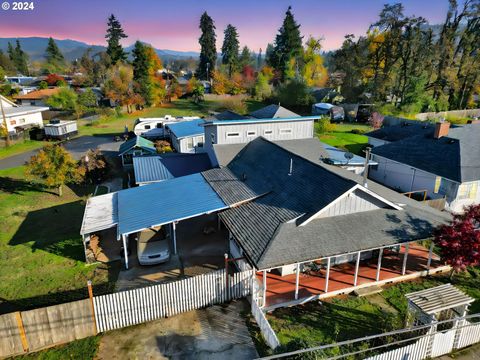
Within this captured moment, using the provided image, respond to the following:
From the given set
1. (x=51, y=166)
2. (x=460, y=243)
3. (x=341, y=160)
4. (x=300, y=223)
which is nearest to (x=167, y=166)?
(x=51, y=166)

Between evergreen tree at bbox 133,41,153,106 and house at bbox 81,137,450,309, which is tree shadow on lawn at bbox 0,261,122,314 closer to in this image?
house at bbox 81,137,450,309

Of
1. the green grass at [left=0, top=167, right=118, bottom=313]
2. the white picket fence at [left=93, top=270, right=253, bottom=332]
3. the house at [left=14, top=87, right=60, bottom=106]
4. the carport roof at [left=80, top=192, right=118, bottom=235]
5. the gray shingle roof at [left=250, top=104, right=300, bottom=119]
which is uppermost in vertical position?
the gray shingle roof at [left=250, top=104, right=300, bottom=119]

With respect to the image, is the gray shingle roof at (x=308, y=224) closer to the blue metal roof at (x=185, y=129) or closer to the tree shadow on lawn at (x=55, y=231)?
the tree shadow on lawn at (x=55, y=231)

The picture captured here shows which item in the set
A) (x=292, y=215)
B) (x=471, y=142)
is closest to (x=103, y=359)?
(x=292, y=215)

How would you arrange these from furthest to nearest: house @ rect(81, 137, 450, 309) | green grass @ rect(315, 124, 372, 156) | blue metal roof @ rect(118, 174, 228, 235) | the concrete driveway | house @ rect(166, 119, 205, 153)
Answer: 1. green grass @ rect(315, 124, 372, 156)
2. house @ rect(166, 119, 205, 153)
3. blue metal roof @ rect(118, 174, 228, 235)
4. house @ rect(81, 137, 450, 309)
5. the concrete driveway

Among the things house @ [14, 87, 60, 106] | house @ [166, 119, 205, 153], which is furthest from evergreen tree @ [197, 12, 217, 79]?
house @ [166, 119, 205, 153]

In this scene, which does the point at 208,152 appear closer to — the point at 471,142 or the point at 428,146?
the point at 428,146
